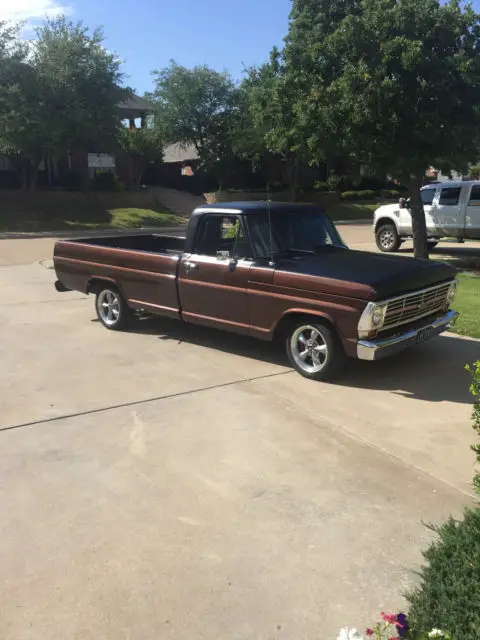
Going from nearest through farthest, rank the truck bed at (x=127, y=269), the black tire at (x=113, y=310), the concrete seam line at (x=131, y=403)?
the concrete seam line at (x=131, y=403) → the truck bed at (x=127, y=269) → the black tire at (x=113, y=310)

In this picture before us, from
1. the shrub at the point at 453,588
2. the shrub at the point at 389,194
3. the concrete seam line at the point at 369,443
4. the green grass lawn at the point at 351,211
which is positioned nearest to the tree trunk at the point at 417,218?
the concrete seam line at the point at 369,443

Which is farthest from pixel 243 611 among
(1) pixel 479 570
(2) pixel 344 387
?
(2) pixel 344 387

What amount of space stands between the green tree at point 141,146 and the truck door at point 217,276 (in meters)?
29.2

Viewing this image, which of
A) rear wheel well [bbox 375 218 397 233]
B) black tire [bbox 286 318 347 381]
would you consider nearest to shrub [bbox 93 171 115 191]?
rear wheel well [bbox 375 218 397 233]

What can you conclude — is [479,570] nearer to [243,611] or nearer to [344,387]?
[243,611]

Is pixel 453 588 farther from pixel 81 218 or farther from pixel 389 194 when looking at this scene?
pixel 389 194

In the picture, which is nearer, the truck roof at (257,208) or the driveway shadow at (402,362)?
the driveway shadow at (402,362)

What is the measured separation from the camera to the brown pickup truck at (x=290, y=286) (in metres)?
5.69

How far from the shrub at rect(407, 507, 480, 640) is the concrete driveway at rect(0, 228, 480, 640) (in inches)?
11.3

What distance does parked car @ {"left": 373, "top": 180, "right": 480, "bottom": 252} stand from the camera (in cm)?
1619

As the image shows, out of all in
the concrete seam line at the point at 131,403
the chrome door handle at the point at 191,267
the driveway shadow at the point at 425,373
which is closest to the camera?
the concrete seam line at the point at 131,403

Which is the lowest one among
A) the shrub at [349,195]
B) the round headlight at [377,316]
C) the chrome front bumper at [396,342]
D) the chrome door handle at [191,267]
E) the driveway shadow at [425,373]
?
the driveway shadow at [425,373]

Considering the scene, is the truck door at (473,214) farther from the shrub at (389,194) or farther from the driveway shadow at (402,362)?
the shrub at (389,194)

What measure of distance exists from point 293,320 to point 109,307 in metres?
3.14
